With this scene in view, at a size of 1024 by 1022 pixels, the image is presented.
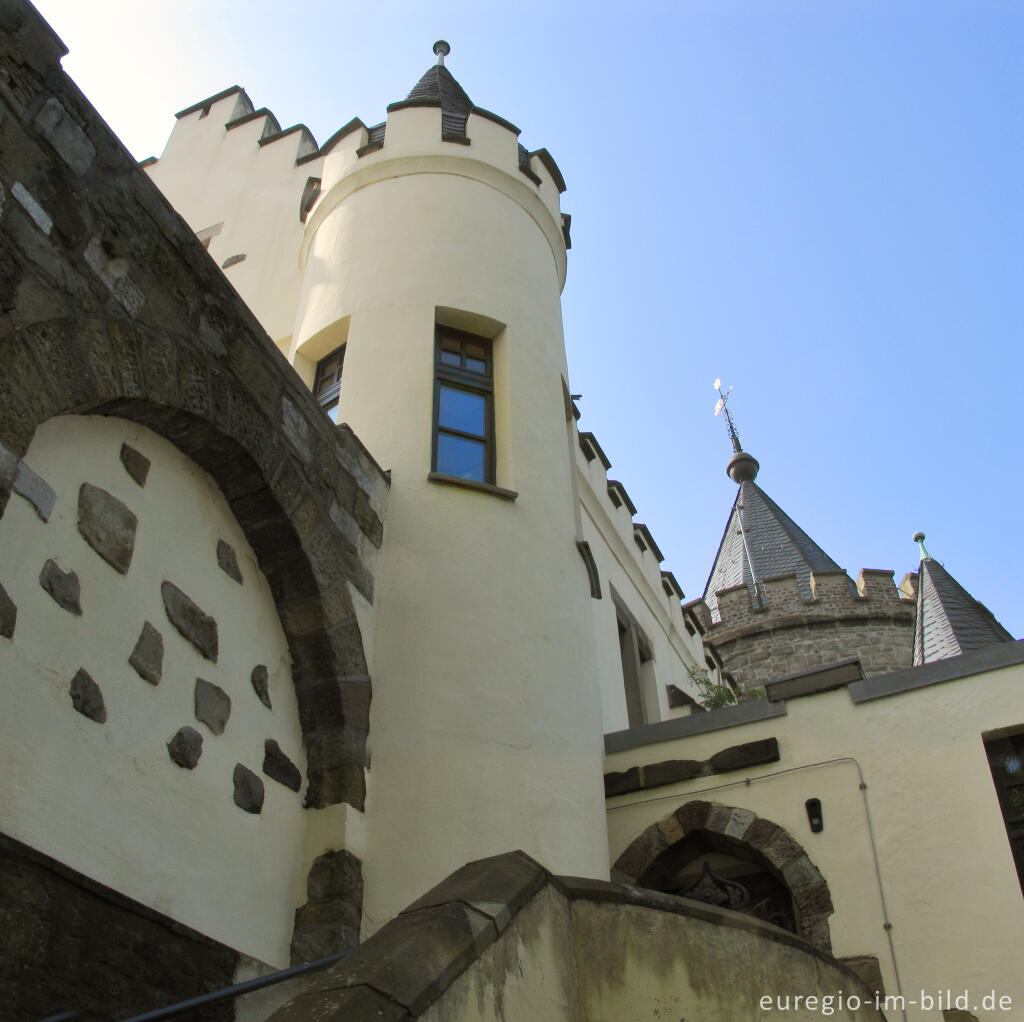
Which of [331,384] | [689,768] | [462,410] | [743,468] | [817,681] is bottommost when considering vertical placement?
[689,768]

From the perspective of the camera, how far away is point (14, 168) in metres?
3.43

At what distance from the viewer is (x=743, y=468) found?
26.8m

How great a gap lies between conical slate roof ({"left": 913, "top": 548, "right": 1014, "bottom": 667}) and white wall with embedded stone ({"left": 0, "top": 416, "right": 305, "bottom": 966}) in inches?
285

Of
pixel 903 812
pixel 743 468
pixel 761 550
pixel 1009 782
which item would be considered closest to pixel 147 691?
pixel 903 812

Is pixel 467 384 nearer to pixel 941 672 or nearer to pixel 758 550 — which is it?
pixel 941 672

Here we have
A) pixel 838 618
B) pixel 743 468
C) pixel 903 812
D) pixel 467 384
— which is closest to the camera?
pixel 903 812

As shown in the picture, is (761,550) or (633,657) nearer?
(633,657)

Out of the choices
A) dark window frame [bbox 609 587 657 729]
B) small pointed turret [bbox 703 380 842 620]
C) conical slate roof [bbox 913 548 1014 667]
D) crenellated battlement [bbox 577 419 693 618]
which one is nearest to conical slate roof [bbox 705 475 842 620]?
small pointed turret [bbox 703 380 842 620]

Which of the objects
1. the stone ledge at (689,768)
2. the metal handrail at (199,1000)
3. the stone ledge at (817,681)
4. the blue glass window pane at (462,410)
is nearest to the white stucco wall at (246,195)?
the blue glass window pane at (462,410)

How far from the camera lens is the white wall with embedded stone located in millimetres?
3326

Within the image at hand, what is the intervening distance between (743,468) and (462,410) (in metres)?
20.9

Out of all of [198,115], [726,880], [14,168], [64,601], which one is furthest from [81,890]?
[198,115]

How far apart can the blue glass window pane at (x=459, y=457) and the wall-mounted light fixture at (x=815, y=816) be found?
255 cm

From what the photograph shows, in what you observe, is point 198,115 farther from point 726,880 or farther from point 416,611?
point 726,880
